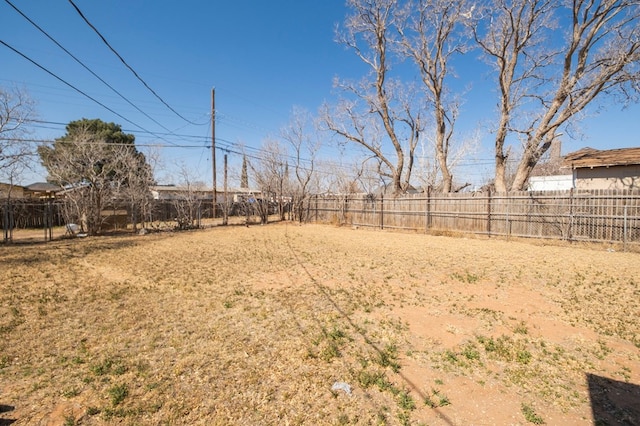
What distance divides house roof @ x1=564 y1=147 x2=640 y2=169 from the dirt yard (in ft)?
25.3

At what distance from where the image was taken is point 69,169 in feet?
45.8

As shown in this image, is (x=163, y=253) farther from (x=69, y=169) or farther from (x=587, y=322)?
(x=587, y=322)

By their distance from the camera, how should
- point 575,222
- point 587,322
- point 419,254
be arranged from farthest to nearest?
point 575,222 → point 419,254 → point 587,322

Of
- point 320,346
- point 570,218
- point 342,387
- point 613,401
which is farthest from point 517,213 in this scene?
point 342,387

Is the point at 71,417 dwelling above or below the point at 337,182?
below

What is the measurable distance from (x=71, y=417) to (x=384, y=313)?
3.61 meters

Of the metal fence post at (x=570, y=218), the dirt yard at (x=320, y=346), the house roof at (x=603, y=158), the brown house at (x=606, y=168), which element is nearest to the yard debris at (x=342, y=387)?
the dirt yard at (x=320, y=346)

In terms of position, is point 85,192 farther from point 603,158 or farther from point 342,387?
point 603,158

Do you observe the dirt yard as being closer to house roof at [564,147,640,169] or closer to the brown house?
house roof at [564,147,640,169]

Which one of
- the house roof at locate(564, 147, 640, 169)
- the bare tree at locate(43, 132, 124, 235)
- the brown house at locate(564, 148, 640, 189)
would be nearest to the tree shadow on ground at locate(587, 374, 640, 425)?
the brown house at locate(564, 148, 640, 189)

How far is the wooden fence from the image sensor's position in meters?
9.88

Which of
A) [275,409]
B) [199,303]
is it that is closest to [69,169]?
[199,303]

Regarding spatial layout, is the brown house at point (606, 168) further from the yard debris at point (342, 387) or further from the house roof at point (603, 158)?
the yard debris at point (342, 387)

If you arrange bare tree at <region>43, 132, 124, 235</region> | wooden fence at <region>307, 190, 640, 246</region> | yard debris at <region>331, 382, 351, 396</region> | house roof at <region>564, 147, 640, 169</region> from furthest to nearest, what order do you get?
bare tree at <region>43, 132, 124, 235</region>, house roof at <region>564, 147, 640, 169</region>, wooden fence at <region>307, 190, 640, 246</region>, yard debris at <region>331, 382, 351, 396</region>
